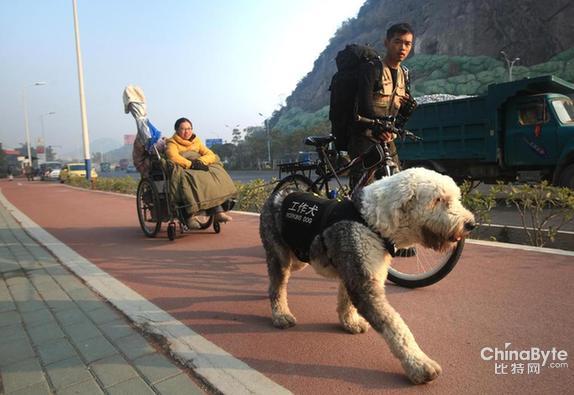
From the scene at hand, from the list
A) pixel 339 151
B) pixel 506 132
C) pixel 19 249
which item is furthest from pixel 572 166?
pixel 19 249

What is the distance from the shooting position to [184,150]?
645 cm

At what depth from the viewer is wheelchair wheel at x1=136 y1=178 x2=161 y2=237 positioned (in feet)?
20.7

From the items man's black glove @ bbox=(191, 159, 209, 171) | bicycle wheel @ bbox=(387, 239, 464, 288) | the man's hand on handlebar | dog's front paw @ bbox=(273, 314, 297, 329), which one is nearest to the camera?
dog's front paw @ bbox=(273, 314, 297, 329)

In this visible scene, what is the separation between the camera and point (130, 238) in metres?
6.92

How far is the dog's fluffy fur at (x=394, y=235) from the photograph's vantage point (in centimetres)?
230

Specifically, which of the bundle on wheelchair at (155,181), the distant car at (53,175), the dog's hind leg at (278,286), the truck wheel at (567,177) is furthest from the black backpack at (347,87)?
the distant car at (53,175)

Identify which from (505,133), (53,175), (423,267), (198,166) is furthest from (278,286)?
(53,175)

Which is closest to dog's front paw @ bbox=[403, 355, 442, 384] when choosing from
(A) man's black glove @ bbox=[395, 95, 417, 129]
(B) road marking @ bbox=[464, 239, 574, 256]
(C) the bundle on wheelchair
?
(A) man's black glove @ bbox=[395, 95, 417, 129]

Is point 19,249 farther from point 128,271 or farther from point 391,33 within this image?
point 391,33

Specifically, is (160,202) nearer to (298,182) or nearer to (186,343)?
(298,182)

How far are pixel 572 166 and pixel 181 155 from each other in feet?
26.4

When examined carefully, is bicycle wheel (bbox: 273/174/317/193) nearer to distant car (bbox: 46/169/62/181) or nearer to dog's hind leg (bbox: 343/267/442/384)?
dog's hind leg (bbox: 343/267/442/384)

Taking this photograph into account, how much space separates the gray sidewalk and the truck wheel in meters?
9.20

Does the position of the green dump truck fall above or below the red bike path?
above
